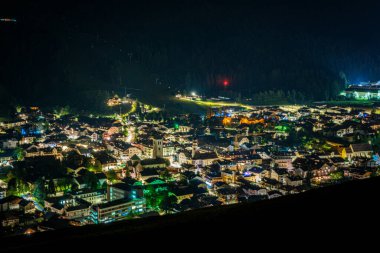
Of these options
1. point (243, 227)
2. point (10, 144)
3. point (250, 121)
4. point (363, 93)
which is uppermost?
point (363, 93)

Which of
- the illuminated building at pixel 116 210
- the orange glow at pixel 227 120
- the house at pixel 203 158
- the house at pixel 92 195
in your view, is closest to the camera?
the illuminated building at pixel 116 210

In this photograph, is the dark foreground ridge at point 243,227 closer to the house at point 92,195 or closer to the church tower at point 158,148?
the house at point 92,195

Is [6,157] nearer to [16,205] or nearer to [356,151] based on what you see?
[16,205]

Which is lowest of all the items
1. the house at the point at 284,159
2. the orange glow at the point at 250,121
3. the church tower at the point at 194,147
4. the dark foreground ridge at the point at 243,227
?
the house at the point at 284,159

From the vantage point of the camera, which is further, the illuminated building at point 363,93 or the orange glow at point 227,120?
the illuminated building at point 363,93

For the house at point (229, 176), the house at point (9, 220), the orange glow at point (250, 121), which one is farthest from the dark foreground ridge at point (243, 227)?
the orange glow at point (250, 121)

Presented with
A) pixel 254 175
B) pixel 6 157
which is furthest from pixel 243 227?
pixel 6 157

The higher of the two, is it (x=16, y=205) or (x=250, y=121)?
(x=250, y=121)

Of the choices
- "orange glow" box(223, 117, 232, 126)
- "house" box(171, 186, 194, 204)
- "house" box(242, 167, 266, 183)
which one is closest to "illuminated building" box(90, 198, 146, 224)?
"house" box(171, 186, 194, 204)
